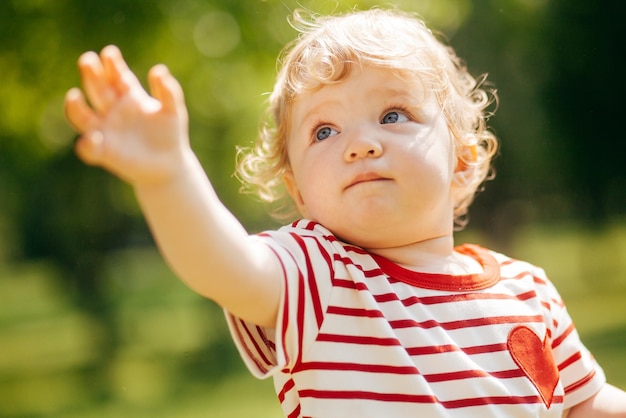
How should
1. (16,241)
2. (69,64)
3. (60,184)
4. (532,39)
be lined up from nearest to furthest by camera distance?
(69,64) < (60,184) < (532,39) < (16,241)

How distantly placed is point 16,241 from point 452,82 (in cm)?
1321

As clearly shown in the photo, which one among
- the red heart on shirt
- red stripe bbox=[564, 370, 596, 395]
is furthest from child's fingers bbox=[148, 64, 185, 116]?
red stripe bbox=[564, 370, 596, 395]

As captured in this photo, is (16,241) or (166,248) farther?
(16,241)

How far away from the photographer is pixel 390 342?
1547mm

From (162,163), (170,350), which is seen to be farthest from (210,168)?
(162,163)

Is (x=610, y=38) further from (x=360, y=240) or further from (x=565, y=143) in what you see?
Answer: (x=360, y=240)

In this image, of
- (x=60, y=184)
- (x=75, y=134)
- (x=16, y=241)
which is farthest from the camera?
(x=16, y=241)

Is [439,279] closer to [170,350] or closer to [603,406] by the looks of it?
[603,406]

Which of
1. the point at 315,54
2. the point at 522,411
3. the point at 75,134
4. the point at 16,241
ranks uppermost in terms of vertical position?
the point at 315,54

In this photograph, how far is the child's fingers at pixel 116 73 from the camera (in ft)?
3.75

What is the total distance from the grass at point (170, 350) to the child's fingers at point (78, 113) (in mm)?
3802

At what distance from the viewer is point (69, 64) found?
5453mm

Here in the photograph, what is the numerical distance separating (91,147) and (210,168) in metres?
5.46

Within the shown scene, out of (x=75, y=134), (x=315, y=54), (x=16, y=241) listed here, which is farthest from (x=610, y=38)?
(x=16, y=241)
